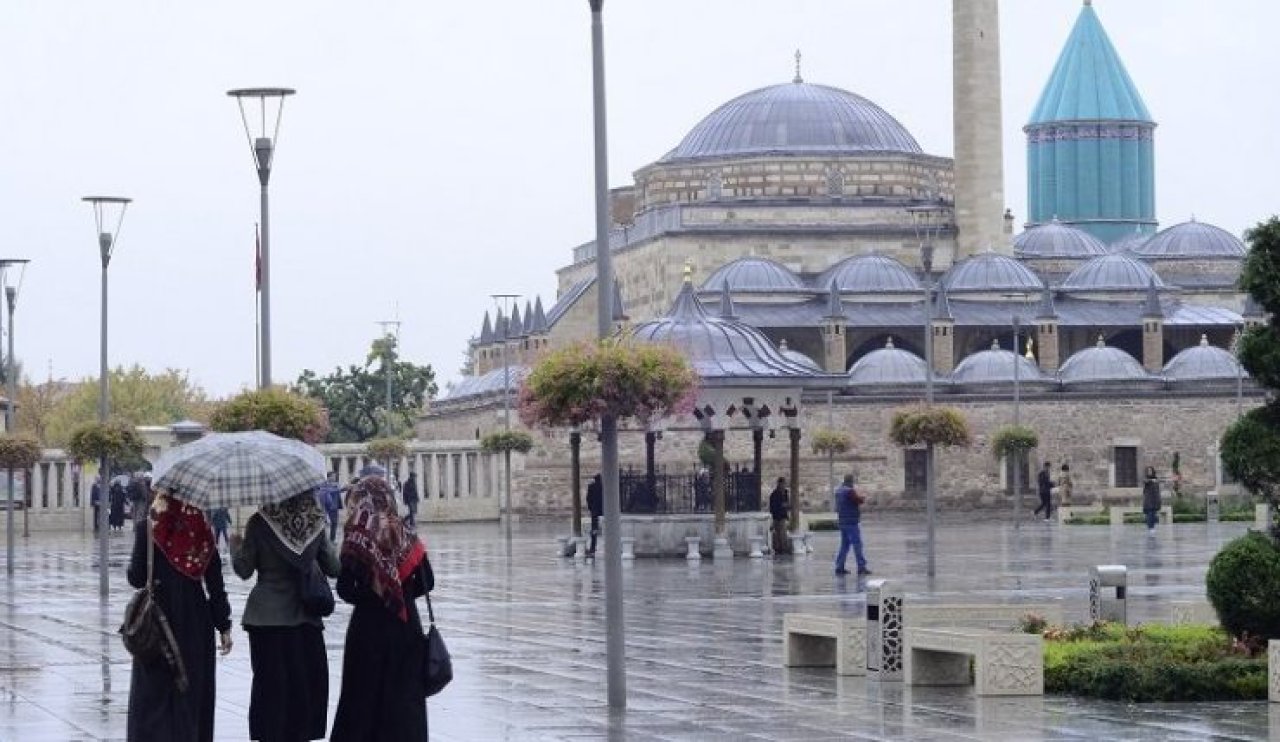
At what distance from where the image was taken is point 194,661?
13.0m

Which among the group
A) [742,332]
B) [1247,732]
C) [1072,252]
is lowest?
[1247,732]

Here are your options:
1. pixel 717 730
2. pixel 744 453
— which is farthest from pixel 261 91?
pixel 744 453

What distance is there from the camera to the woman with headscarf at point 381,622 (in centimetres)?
1245

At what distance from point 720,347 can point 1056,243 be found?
50.6 metres

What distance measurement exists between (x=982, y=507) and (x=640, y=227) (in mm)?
19441

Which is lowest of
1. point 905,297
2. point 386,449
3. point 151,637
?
point 151,637

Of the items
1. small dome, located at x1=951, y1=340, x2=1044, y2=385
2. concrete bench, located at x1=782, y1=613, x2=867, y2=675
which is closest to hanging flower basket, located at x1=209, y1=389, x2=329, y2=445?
concrete bench, located at x1=782, y1=613, x2=867, y2=675

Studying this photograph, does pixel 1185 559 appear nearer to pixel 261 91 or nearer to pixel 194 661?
pixel 261 91

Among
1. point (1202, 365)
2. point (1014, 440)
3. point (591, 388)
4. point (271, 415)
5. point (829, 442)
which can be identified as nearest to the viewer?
point (271, 415)

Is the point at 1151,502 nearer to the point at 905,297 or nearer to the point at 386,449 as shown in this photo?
the point at 386,449

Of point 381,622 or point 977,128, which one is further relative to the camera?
point 977,128

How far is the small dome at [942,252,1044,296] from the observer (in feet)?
262

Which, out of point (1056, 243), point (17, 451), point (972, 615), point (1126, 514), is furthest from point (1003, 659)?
point (1056, 243)

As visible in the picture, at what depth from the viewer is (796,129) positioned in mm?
86625
